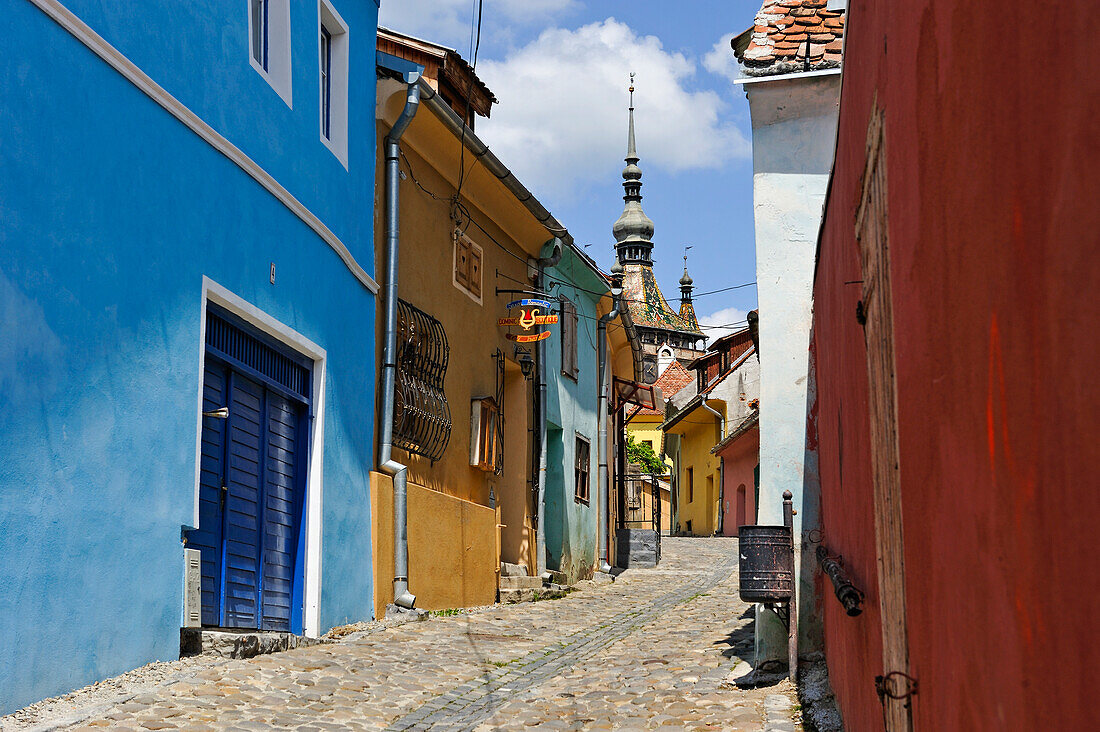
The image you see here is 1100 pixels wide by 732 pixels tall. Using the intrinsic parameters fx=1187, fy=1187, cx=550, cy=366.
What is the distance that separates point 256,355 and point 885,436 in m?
Result: 6.26

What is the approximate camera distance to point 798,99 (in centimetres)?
1012

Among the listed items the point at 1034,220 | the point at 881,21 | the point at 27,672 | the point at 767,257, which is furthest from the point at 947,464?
the point at 767,257

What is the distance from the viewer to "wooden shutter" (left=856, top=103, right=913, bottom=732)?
3756 millimetres

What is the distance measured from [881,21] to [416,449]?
9473mm

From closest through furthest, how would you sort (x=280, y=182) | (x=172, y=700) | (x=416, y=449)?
(x=172, y=700)
(x=280, y=182)
(x=416, y=449)

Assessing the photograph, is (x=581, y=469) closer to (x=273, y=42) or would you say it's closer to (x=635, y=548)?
(x=635, y=548)

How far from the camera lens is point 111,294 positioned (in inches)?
269

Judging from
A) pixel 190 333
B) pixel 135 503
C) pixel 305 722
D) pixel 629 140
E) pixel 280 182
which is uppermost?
pixel 629 140

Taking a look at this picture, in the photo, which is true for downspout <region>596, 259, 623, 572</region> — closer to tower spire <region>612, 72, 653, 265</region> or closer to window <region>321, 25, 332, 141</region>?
window <region>321, 25, 332, 141</region>

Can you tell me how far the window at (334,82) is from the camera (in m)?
11.1

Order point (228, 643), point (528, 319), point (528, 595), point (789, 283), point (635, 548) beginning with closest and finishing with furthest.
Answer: point (228, 643) → point (789, 283) → point (528, 595) → point (528, 319) → point (635, 548)

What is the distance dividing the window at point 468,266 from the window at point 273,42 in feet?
15.9

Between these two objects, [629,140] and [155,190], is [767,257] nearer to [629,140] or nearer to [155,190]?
[155,190]

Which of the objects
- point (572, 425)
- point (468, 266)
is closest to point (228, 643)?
point (468, 266)
